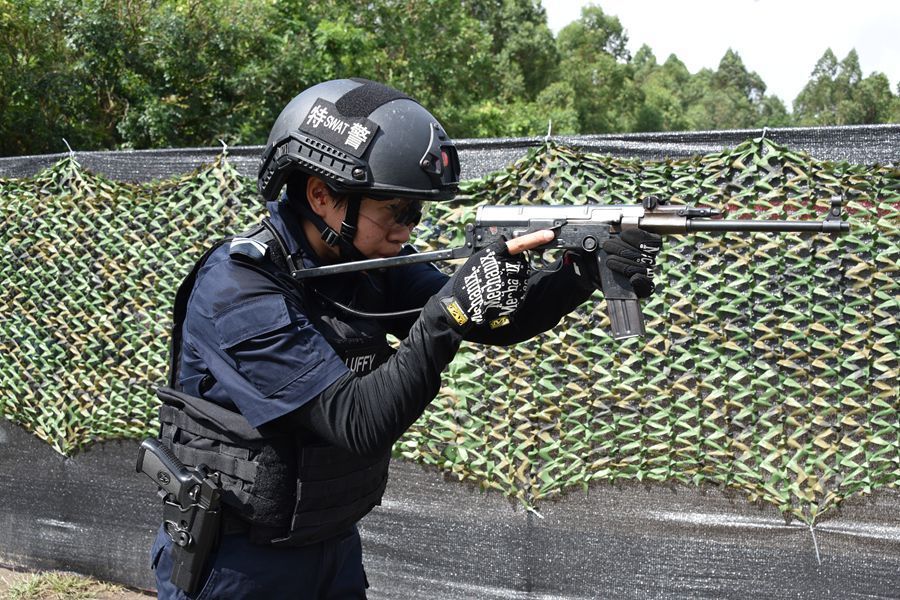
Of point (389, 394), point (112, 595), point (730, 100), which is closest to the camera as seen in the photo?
point (389, 394)

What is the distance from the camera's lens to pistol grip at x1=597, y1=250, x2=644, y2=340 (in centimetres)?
241

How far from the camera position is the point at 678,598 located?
3.99m

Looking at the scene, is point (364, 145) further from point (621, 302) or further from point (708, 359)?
point (708, 359)

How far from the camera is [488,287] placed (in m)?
2.20

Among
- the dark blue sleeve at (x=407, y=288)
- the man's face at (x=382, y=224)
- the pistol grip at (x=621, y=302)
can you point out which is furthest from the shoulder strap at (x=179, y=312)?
the pistol grip at (x=621, y=302)

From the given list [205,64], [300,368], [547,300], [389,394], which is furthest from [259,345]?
[205,64]

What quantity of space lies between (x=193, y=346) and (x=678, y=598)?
257 centimetres

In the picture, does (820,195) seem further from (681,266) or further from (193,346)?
(193,346)

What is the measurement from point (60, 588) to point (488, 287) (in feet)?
14.0

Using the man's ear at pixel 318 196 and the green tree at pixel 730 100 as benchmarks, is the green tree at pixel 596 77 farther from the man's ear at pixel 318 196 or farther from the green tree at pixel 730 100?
the man's ear at pixel 318 196

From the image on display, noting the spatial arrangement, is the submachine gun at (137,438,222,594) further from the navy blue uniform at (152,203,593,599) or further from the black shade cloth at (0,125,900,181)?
the black shade cloth at (0,125,900,181)

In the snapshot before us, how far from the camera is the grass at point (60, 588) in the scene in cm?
527

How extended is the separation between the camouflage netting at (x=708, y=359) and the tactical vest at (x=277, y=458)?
176cm

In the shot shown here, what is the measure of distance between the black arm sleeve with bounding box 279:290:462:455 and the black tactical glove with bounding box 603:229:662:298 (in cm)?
51
